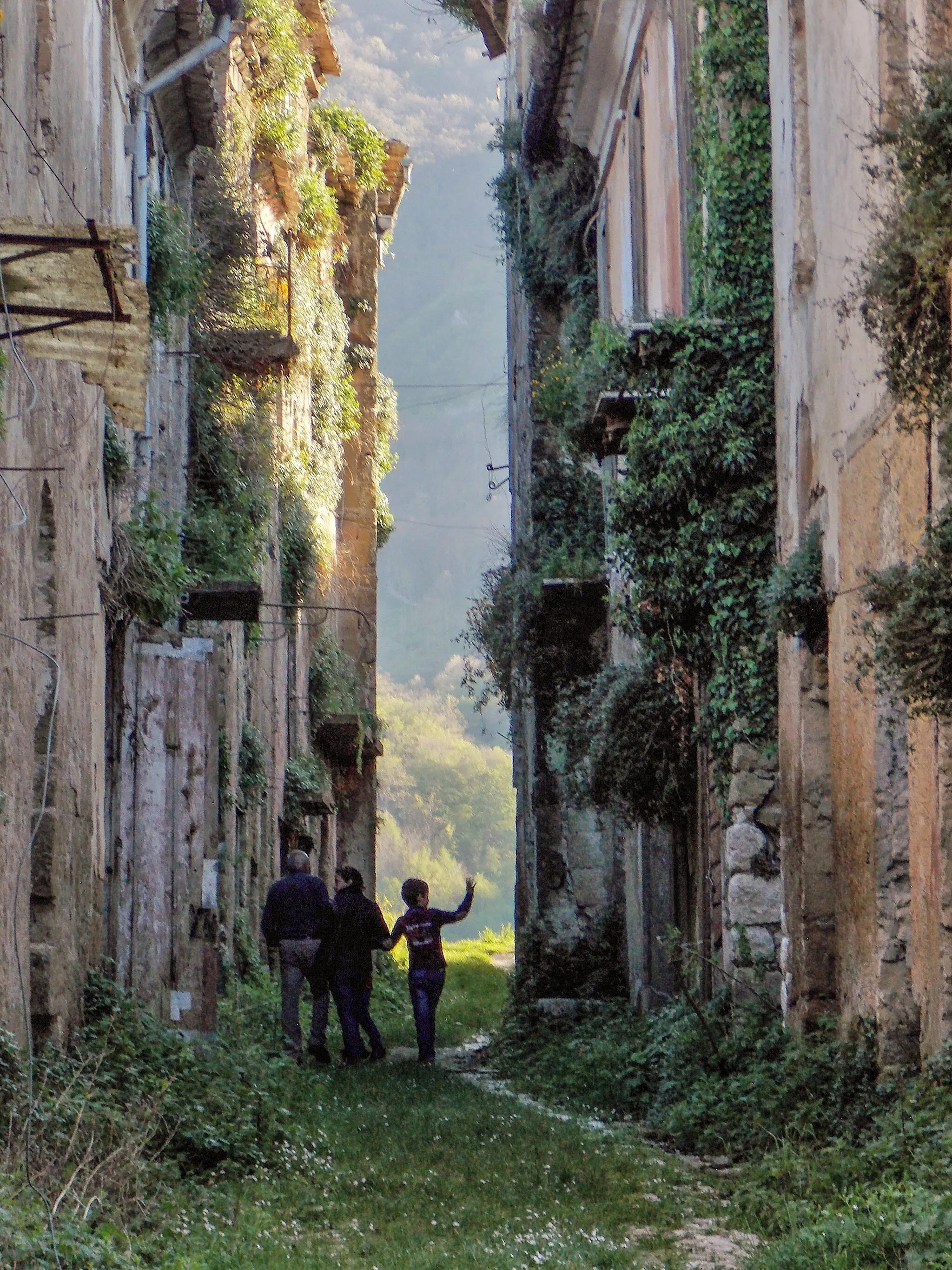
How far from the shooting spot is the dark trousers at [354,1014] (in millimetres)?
12852

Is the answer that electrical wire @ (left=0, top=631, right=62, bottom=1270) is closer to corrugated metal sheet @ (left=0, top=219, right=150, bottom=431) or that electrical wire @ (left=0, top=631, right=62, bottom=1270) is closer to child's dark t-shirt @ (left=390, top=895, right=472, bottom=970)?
corrugated metal sheet @ (left=0, top=219, right=150, bottom=431)

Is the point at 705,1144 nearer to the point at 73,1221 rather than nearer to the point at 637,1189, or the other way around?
the point at 637,1189

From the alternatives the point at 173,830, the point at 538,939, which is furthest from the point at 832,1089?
the point at 538,939

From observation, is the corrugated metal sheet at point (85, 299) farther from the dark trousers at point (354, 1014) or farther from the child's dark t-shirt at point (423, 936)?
the child's dark t-shirt at point (423, 936)

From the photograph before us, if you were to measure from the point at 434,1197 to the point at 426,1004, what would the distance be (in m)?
6.10

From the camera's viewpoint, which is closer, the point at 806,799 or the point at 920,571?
the point at 920,571

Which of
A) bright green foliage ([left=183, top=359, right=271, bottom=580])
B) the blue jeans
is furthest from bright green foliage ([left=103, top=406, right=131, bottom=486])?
the blue jeans

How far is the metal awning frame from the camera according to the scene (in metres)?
6.29

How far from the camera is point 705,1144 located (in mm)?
8344

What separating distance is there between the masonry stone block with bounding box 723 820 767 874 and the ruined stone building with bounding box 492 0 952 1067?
0.8 inches

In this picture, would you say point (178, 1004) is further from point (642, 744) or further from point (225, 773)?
point (642, 744)

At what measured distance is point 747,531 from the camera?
1045cm

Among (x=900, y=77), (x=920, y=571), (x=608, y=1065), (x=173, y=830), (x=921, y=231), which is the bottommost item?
(x=608, y=1065)

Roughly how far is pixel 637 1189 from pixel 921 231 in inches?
171
